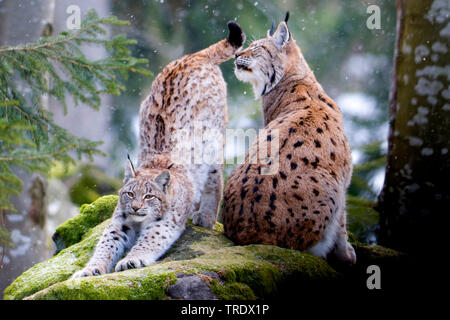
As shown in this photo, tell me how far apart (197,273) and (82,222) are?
238 cm

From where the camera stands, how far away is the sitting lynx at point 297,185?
369 centimetres

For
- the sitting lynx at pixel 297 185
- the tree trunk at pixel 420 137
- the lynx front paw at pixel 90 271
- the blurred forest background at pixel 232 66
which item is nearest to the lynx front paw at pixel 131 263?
the lynx front paw at pixel 90 271

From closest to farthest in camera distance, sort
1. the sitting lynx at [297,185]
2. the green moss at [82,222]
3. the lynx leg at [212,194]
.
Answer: the sitting lynx at [297,185] → the lynx leg at [212,194] → the green moss at [82,222]

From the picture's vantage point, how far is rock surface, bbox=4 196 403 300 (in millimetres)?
2738

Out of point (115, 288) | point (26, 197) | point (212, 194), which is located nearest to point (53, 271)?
point (115, 288)

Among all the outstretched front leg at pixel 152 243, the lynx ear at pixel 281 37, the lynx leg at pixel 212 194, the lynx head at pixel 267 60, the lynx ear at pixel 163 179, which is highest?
the lynx ear at pixel 281 37

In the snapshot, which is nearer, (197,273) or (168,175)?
(197,273)

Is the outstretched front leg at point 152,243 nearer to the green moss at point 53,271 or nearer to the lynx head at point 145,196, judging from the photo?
the lynx head at point 145,196

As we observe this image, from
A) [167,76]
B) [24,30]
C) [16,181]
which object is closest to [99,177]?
[24,30]

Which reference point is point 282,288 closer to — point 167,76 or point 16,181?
point 16,181

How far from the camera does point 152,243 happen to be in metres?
3.77

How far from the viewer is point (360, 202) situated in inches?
230

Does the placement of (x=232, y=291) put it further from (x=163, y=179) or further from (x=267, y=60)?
(x=267, y=60)

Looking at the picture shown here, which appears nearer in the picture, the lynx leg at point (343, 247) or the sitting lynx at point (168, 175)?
the sitting lynx at point (168, 175)
